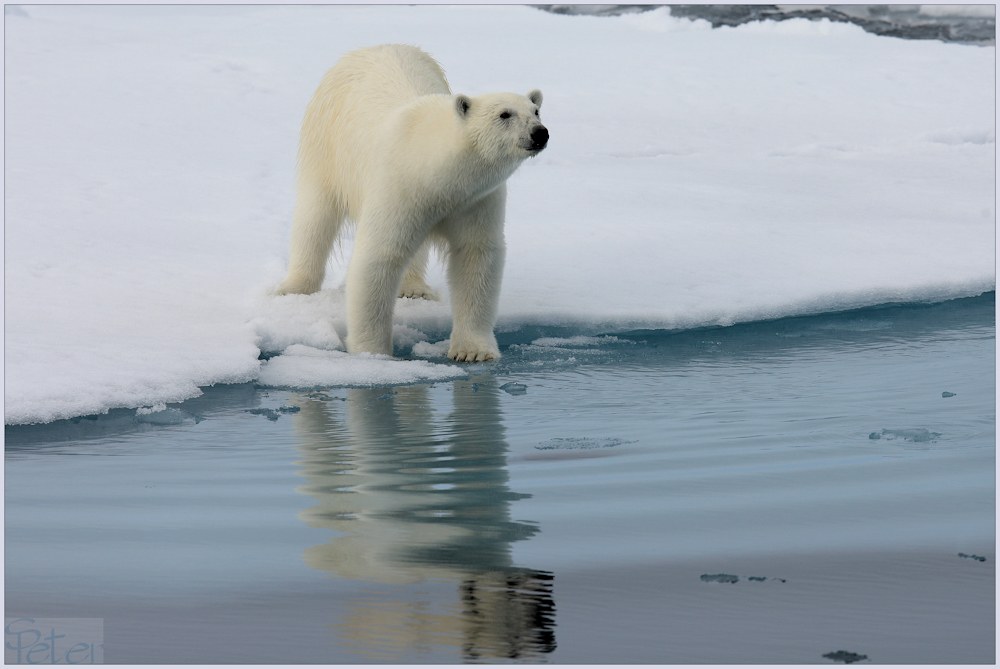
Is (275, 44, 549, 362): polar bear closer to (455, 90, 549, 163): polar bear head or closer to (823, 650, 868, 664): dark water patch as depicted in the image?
(455, 90, 549, 163): polar bear head

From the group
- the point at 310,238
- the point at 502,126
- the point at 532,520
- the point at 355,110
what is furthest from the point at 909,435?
the point at 310,238

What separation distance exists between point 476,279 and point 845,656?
10.4 ft

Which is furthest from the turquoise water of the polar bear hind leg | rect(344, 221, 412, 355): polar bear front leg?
the polar bear hind leg

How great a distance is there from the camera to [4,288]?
5.01 m

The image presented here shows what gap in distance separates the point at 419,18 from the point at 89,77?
6.15 metres

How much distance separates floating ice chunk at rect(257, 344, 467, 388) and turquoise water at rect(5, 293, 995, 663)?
10 cm

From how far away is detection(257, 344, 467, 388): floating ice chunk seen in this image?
4203 mm

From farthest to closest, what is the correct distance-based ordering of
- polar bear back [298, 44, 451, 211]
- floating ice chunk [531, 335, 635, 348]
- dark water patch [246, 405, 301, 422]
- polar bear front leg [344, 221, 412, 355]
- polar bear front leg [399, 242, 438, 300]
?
1. polar bear front leg [399, 242, 438, 300]
2. polar bear back [298, 44, 451, 211]
3. floating ice chunk [531, 335, 635, 348]
4. polar bear front leg [344, 221, 412, 355]
5. dark water patch [246, 405, 301, 422]

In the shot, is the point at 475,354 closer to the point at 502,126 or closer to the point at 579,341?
the point at 579,341

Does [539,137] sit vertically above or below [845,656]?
above

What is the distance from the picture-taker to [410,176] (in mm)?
4422

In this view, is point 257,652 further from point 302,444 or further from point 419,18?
point 419,18

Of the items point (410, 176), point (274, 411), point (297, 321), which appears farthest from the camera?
point (297, 321)

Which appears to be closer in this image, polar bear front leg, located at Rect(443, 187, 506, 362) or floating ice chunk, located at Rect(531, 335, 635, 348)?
polar bear front leg, located at Rect(443, 187, 506, 362)
